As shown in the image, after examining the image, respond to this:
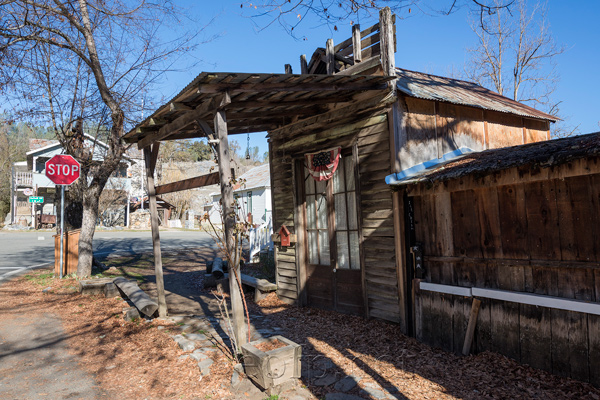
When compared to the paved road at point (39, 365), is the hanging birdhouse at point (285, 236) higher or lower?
higher

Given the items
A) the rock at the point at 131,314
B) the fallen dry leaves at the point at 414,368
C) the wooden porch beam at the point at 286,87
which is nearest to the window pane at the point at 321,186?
the wooden porch beam at the point at 286,87

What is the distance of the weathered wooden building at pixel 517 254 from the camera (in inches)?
147

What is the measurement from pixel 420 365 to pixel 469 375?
55cm

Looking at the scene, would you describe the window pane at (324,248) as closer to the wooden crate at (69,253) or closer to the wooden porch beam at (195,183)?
the wooden porch beam at (195,183)

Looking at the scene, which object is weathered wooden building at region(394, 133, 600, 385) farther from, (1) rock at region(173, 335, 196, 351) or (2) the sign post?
(2) the sign post

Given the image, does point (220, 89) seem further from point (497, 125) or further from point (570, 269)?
point (497, 125)

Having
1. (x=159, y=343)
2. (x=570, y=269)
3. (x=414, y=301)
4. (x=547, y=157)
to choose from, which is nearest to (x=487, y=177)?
(x=547, y=157)

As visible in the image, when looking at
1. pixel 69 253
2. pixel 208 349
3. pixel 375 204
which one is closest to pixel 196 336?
pixel 208 349

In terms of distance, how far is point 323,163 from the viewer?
22.3 feet

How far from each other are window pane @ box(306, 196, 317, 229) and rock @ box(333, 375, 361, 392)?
3516 mm

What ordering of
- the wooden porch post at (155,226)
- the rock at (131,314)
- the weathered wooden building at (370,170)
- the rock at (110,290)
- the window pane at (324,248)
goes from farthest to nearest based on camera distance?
the rock at (110,290)
the window pane at (324,248)
the wooden porch post at (155,226)
the rock at (131,314)
the weathered wooden building at (370,170)

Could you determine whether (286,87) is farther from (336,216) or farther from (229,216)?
(336,216)

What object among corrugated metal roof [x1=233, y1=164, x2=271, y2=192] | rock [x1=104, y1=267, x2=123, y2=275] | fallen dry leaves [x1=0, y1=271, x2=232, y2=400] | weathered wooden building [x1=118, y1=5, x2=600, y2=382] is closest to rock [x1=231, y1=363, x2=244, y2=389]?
fallen dry leaves [x1=0, y1=271, x2=232, y2=400]

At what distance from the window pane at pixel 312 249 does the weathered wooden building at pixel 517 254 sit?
A: 2.22 m
